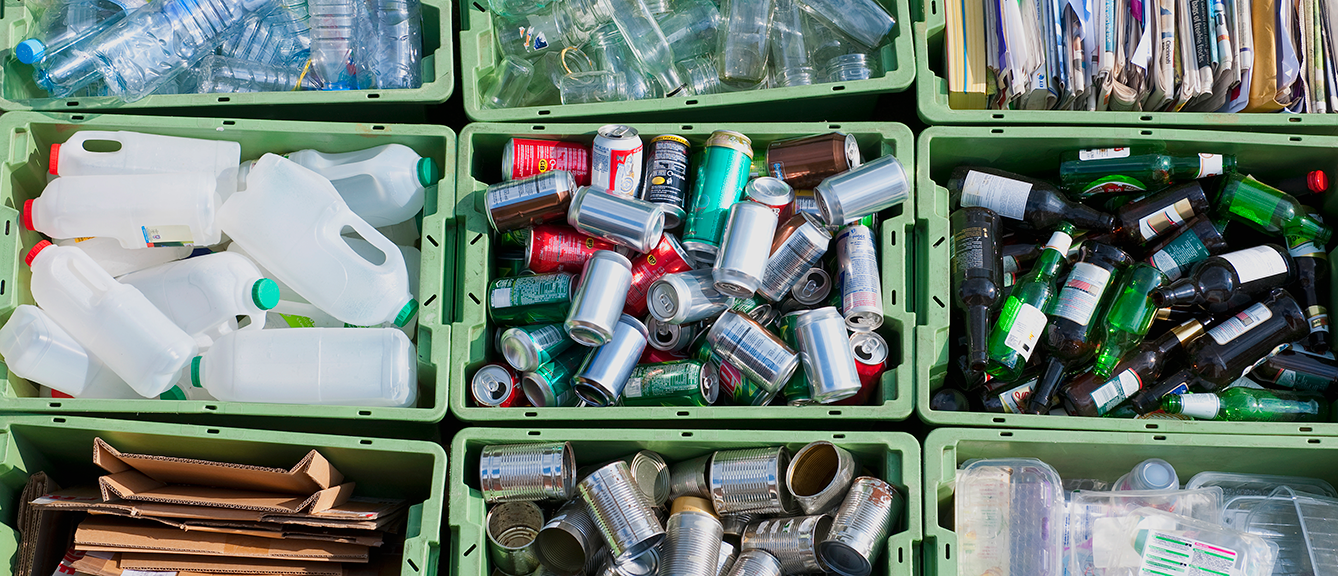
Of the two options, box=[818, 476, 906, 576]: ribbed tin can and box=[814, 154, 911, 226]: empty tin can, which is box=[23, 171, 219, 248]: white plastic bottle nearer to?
box=[814, 154, 911, 226]: empty tin can

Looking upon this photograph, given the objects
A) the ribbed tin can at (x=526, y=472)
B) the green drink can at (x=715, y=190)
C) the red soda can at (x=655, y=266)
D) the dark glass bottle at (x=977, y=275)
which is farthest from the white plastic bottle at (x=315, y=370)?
the dark glass bottle at (x=977, y=275)

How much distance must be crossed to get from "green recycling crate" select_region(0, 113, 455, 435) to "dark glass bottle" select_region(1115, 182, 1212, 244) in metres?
1.58

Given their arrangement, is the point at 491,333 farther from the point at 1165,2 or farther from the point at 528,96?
the point at 1165,2

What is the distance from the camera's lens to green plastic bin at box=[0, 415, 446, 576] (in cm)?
184

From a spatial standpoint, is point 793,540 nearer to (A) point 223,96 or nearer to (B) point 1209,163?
(B) point 1209,163

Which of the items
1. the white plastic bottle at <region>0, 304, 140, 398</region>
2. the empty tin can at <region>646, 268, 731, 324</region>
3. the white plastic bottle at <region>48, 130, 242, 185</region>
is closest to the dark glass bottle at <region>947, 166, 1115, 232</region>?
the empty tin can at <region>646, 268, 731, 324</region>

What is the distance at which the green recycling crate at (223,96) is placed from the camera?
82.9 inches

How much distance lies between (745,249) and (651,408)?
39cm

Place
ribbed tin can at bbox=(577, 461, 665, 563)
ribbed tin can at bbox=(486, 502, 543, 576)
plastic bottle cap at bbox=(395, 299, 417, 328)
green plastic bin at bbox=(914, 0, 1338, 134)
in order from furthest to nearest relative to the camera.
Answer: green plastic bin at bbox=(914, 0, 1338, 134) < plastic bottle cap at bbox=(395, 299, 417, 328) < ribbed tin can at bbox=(486, 502, 543, 576) < ribbed tin can at bbox=(577, 461, 665, 563)

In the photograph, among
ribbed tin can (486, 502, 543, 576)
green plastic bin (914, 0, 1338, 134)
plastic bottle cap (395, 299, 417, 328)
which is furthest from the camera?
green plastic bin (914, 0, 1338, 134)

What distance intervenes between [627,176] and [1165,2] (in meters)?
1.33

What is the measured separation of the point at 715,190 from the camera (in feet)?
6.51

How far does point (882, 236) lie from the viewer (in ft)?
6.61

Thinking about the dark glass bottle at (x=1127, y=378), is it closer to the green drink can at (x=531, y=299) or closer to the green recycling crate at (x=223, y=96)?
the green drink can at (x=531, y=299)
